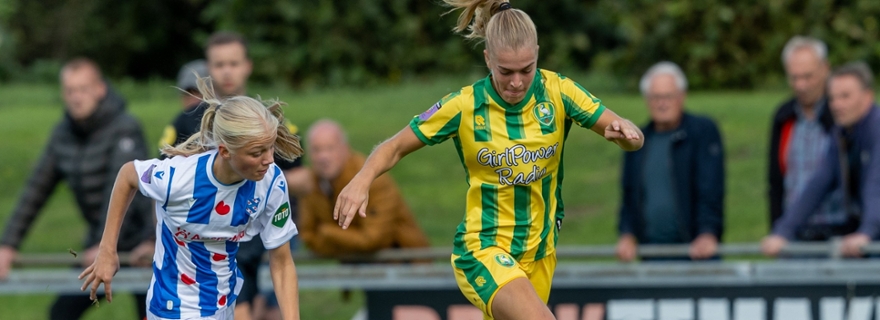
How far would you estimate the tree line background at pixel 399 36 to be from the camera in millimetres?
15984

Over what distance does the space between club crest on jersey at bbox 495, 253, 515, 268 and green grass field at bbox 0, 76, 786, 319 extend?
158 inches

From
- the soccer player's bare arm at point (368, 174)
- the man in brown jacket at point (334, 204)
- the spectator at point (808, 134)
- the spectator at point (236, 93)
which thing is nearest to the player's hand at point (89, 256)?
the spectator at point (236, 93)

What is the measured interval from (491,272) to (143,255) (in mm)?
3028

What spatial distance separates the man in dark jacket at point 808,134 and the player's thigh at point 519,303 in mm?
3160

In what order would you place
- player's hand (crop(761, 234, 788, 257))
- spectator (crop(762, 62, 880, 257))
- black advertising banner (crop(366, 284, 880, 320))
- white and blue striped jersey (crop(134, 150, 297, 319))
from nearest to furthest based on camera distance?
white and blue striped jersey (crop(134, 150, 297, 319)) → black advertising banner (crop(366, 284, 880, 320)) → spectator (crop(762, 62, 880, 257)) → player's hand (crop(761, 234, 788, 257))

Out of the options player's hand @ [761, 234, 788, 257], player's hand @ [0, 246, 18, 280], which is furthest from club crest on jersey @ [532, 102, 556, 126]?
player's hand @ [0, 246, 18, 280]

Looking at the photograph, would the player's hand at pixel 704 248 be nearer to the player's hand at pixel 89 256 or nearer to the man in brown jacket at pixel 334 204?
the man in brown jacket at pixel 334 204

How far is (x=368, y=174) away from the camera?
15.7 feet

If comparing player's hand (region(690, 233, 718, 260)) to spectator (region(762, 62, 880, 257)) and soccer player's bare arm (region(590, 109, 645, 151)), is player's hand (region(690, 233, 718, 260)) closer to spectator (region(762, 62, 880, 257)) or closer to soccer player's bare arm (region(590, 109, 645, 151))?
spectator (region(762, 62, 880, 257))

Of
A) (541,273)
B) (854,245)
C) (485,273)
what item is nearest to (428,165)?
(854,245)

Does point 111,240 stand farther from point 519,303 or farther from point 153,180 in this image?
point 519,303

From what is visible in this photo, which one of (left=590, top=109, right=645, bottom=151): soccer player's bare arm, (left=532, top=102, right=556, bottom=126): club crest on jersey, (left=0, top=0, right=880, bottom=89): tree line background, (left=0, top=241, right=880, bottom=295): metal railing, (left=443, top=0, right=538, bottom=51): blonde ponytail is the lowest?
(left=0, top=241, right=880, bottom=295): metal railing

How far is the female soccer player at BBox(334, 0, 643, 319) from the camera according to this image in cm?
484

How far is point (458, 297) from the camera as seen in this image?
281 inches
